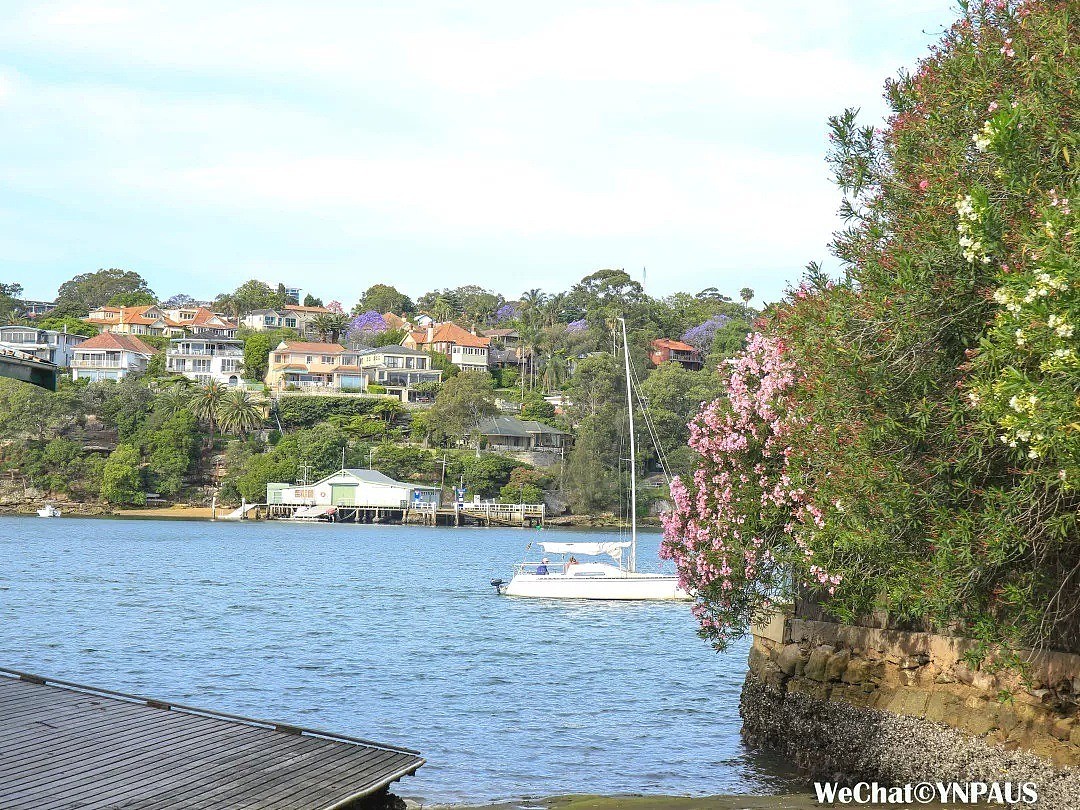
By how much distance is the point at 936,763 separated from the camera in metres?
13.4

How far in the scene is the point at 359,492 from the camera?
118m

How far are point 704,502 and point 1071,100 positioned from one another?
9.14 meters

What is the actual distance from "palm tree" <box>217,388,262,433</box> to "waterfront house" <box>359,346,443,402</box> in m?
16.1

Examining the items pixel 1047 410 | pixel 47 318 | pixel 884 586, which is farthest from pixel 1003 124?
pixel 47 318

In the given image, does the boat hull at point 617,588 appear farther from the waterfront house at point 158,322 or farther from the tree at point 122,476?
the waterfront house at point 158,322

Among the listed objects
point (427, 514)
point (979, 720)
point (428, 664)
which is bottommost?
point (428, 664)

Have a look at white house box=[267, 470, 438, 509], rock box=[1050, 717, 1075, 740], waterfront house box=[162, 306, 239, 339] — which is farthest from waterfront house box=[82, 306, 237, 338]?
rock box=[1050, 717, 1075, 740]

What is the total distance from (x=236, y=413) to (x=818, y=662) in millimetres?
111375

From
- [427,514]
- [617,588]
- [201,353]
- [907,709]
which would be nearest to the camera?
[907,709]

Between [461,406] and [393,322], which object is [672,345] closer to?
[461,406]

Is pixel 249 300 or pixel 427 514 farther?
pixel 249 300

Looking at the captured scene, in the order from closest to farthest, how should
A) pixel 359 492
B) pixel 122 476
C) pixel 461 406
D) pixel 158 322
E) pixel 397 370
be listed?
1. pixel 122 476
2. pixel 359 492
3. pixel 461 406
4. pixel 397 370
5. pixel 158 322

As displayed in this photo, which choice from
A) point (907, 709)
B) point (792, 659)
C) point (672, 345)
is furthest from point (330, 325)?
point (907, 709)

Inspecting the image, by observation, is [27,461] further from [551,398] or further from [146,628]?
[146,628]
